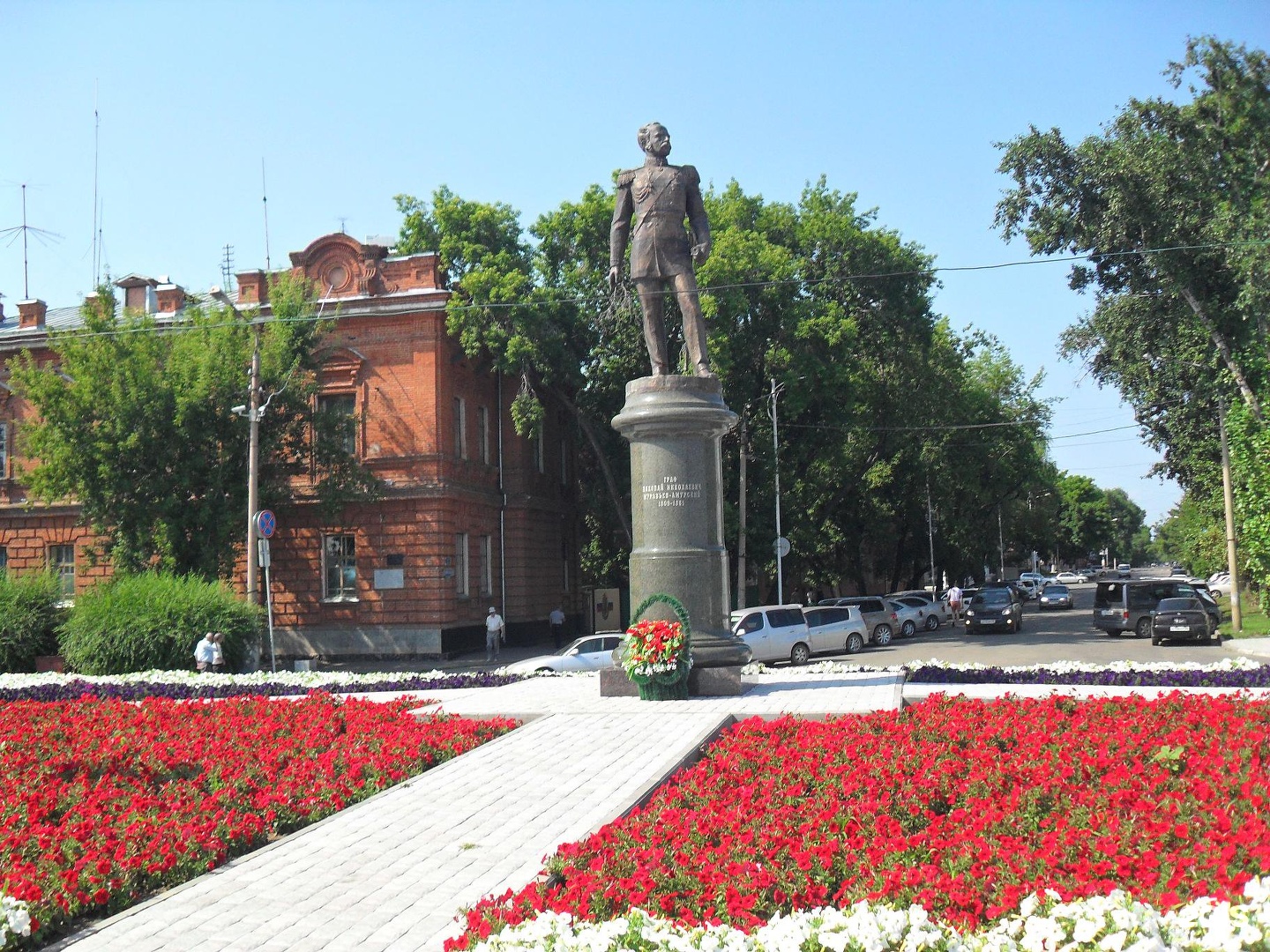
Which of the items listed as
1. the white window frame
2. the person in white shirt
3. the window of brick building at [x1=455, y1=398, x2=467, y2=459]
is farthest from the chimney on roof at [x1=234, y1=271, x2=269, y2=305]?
the person in white shirt

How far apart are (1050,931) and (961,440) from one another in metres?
47.9

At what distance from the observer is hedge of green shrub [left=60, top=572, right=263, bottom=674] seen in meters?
20.9

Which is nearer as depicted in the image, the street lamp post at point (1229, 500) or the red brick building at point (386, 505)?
the red brick building at point (386, 505)

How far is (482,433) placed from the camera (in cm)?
3709

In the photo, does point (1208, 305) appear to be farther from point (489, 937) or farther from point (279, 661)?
point (489, 937)

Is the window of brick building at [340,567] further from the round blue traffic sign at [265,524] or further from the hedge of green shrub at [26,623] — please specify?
the round blue traffic sign at [265,524]

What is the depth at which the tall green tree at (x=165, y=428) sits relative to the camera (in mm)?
29938

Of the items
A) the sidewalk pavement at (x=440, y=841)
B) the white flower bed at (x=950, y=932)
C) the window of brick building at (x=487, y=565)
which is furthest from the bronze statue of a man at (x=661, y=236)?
the window of brick building at (x=487, y=565)

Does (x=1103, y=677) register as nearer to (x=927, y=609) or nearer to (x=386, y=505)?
(x=386, y=505)

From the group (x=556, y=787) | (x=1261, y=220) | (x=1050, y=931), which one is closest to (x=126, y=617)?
(x=556, y=787)

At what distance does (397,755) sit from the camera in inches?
392

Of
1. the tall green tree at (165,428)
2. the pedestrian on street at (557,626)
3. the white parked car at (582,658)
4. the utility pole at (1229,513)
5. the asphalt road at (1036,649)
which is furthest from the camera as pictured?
the pedestrian on street at (557,626)

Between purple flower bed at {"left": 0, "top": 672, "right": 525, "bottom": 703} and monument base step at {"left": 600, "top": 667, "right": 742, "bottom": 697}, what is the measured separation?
3594 mm

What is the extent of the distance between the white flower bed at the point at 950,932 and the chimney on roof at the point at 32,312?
40.0 meters
